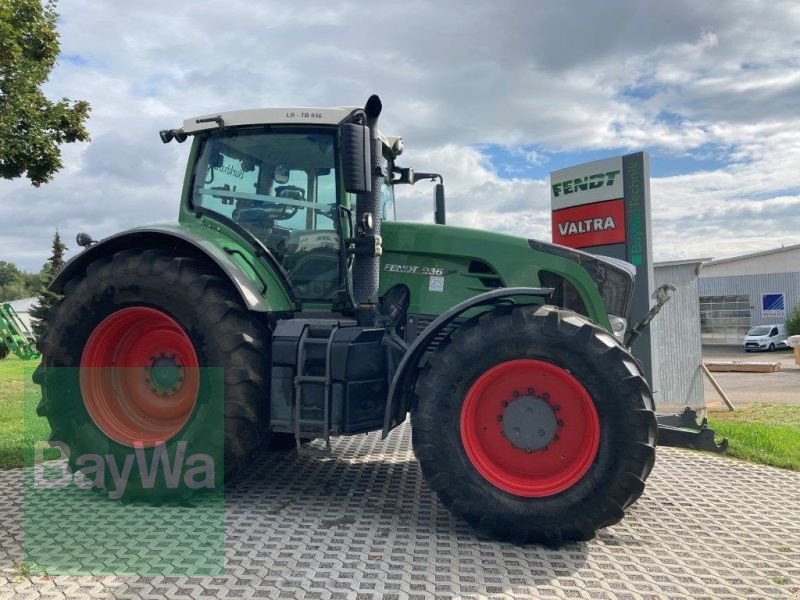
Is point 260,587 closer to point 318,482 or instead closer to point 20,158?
point 318,482

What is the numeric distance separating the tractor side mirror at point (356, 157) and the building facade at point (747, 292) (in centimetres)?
3818

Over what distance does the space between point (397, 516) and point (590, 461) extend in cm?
130

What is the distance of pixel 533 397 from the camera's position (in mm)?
3955

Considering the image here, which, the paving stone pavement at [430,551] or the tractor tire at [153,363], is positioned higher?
the tractor tire at [153,363]

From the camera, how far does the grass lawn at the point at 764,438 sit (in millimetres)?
6137

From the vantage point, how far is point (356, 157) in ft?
13.4

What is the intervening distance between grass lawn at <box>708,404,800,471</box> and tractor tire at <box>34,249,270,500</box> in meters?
4.65

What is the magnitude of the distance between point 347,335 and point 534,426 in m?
1.36

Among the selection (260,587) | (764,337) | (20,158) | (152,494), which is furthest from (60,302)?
(764,337)

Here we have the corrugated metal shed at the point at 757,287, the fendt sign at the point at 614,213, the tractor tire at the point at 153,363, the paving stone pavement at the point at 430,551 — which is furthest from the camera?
the corrugated metal shed at the point at 757,287

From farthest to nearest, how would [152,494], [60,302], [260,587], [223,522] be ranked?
[60,302]
[152,494]
[223,522]
[260,587]

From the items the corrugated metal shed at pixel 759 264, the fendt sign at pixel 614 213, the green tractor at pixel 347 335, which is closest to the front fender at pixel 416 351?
the green tractor at pixel 347 335

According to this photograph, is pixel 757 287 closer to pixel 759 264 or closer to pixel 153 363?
pixel 759 264

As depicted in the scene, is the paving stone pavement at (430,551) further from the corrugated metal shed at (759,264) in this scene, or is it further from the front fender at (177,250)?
the corrugated metal shed at (759,264)
